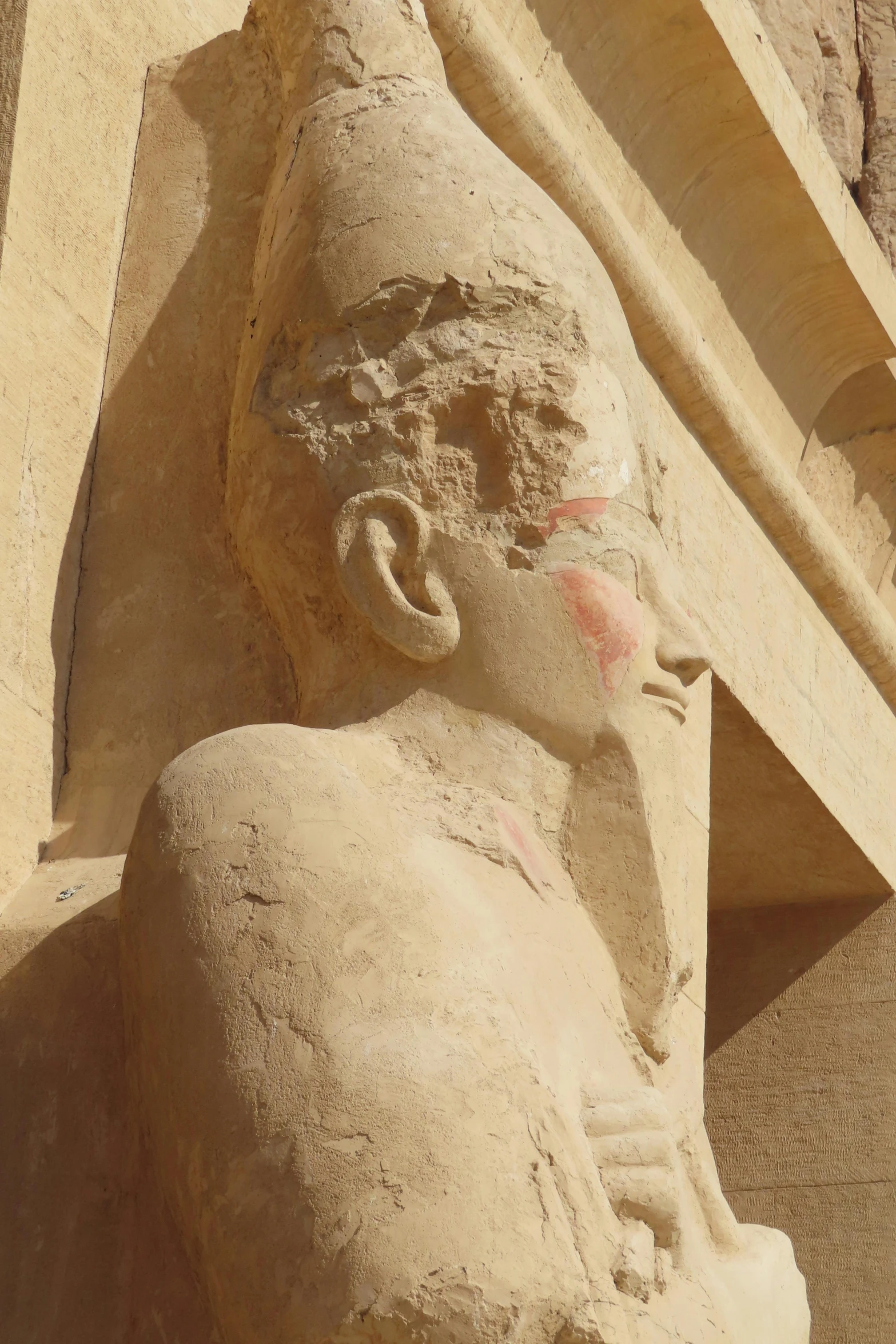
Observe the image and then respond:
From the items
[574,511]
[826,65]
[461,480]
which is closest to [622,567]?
[574,511]

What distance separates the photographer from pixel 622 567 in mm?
2713

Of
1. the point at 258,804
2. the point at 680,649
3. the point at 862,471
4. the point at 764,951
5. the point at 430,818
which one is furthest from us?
the point at 862,471

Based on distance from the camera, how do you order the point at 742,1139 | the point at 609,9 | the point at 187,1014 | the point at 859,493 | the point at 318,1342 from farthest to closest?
the point at 859,493 < the point at 742,1139 < the point at 609,9 < the point at 187,1014 < the point at 318,1342

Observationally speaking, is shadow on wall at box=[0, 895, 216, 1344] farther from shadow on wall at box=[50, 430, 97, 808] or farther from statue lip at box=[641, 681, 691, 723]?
statue lip at box=[641, 681, 691, 723]

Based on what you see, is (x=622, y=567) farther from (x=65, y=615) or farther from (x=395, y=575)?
(x=65, y=615)

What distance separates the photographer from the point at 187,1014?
7.32 feet

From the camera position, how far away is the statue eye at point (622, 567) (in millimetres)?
2693

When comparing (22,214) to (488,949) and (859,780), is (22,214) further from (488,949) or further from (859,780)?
(859,780)

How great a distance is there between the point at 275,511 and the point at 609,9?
6.05 feet

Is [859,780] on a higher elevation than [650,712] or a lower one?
higher

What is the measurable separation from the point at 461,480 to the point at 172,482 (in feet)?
1.85

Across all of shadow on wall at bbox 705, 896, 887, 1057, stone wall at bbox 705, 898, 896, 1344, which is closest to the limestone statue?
stone wall at bbox 705, 898, 896, 1344

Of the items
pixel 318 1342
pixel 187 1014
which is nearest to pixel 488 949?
pixel 187 1014

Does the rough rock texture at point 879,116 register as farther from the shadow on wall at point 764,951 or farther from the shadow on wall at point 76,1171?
the shadow on wall at point 76,1171
